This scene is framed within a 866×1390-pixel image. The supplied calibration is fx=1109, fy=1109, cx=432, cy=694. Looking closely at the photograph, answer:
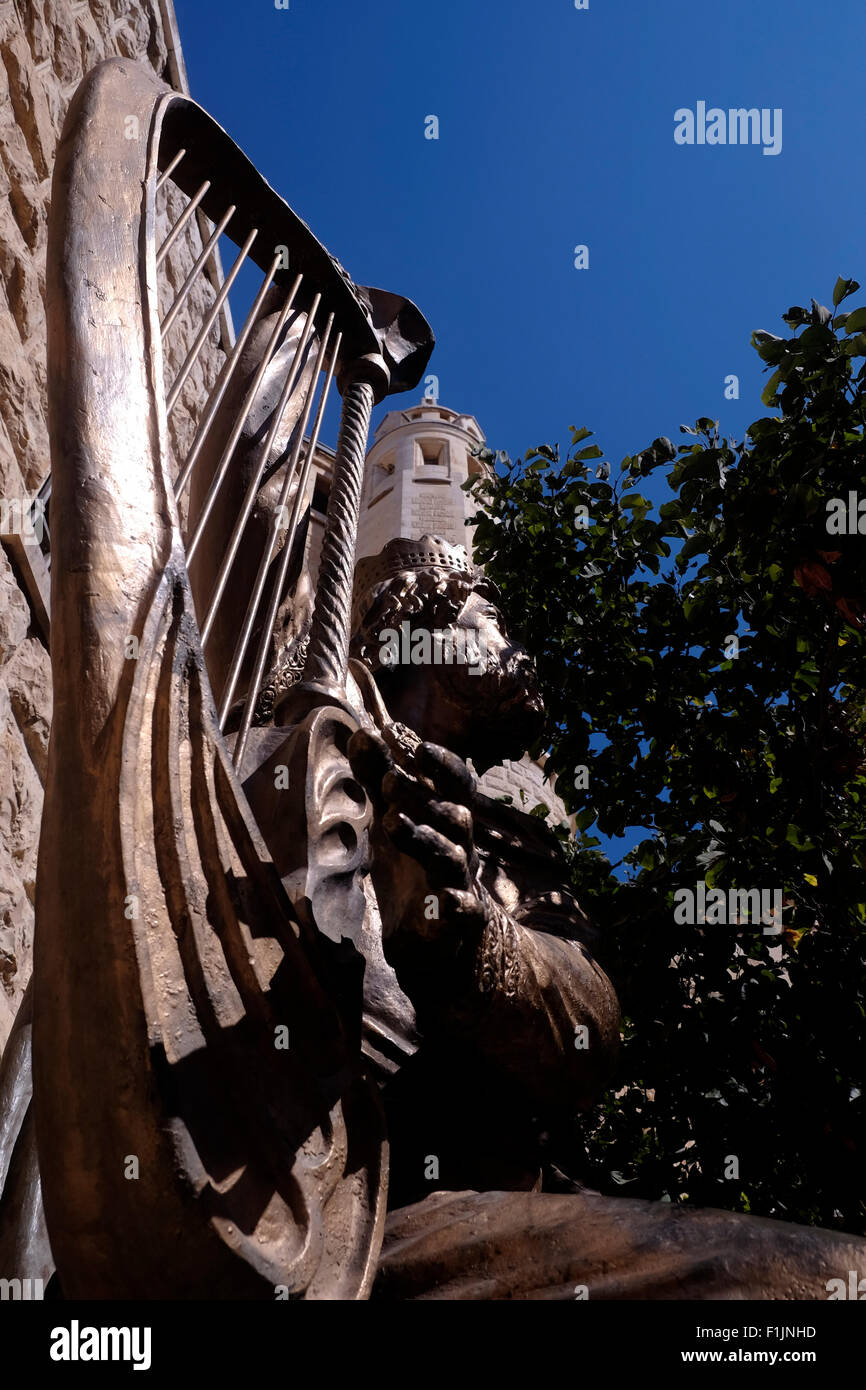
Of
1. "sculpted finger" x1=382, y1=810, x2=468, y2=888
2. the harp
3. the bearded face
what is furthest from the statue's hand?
the bearded face

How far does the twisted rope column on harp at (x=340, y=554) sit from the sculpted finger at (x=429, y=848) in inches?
21.5

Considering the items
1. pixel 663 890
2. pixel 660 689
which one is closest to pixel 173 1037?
pixel 663 890

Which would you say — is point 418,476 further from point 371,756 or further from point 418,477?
point 371,756

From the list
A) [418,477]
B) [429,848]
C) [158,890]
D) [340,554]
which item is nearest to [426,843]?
[429,848]

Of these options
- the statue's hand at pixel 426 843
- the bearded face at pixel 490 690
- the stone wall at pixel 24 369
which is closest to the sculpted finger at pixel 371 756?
the statue's hand at pixel 426 843

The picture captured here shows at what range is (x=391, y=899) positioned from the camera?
5.42ft

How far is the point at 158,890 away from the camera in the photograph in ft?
4.14

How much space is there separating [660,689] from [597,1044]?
213 centimetres

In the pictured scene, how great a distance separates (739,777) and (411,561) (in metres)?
1.26

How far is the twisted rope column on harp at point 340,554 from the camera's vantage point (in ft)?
6.84

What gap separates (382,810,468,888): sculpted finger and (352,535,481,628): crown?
5.18 ft

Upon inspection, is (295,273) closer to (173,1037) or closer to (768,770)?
(173,1037)

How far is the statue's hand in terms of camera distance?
154 cm

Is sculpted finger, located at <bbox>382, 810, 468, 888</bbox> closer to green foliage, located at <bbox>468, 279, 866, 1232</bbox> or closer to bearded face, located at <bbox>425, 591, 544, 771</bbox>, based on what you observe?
bearded face, located at <bbox>425, 591, 544, 771</bbox>
